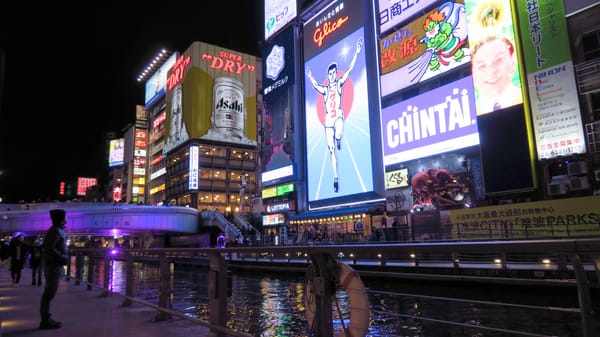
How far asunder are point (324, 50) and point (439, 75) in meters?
18.4

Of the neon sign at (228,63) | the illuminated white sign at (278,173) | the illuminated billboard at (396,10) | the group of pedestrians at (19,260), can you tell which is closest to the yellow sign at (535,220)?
the group of pedestrians at (19,260)

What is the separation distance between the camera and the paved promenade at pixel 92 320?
5704 millimetres

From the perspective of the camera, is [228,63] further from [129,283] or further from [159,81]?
[129,283]

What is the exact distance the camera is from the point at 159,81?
380 feet

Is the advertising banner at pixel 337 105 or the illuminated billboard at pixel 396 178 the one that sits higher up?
the advertising banner at pixel 337 105

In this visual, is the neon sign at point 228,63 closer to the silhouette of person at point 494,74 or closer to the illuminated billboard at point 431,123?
the illuminated billboard at point 431,123

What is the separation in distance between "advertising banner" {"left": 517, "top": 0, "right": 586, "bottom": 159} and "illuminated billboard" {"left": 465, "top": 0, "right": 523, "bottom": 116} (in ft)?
3.79

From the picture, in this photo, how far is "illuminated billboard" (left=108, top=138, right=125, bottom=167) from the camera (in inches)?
4837

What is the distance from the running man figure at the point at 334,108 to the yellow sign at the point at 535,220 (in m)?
21.7

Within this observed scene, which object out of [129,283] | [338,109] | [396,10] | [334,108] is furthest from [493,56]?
[129,283]

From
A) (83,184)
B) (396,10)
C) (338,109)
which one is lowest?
(338,109)

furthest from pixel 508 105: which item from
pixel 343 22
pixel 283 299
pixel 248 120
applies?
pixel 248 120

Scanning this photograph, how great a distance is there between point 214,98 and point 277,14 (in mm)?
33568

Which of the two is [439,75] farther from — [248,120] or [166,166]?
[166,166]
